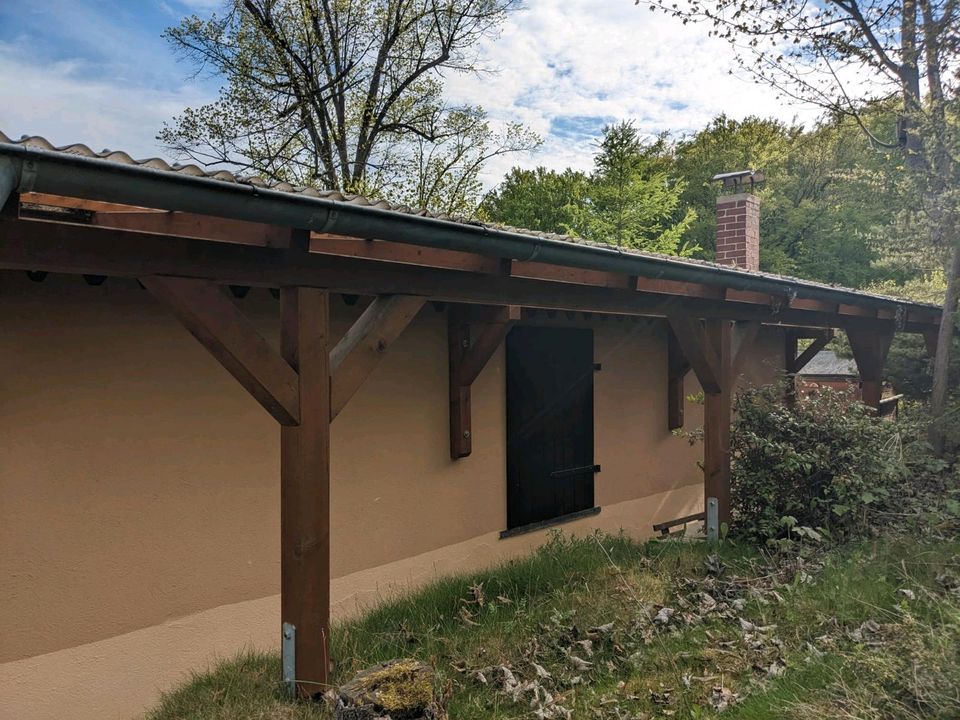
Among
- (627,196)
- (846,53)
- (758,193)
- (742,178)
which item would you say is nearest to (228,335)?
(742,178)

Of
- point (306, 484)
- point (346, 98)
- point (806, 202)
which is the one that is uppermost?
point (346, 98)

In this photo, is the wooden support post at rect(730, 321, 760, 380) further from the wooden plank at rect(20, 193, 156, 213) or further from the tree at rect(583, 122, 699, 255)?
the tree at rect(583, 122, 699, 255)

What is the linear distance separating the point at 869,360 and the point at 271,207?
29.0ft

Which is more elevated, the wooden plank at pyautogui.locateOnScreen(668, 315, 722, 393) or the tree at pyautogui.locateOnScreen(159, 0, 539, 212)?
the tree at pyautogui.locateOnScreen(159, 0, 539, 212)

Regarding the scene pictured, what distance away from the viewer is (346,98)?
57.8 ft

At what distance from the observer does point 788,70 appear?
11.6 metres

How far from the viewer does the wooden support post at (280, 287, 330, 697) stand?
135 inches

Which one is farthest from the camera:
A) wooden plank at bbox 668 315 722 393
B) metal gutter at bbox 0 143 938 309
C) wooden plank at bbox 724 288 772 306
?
wooden plank at bbox 724 288 772 306

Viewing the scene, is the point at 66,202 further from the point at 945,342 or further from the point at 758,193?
the point at 758,193

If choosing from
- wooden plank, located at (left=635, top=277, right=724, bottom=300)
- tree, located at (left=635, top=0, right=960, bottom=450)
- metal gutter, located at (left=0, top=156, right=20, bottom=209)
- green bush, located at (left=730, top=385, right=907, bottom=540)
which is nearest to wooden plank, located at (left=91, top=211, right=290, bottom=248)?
metal gutter, located at (left=0, top=156, right=20, bottom=209)

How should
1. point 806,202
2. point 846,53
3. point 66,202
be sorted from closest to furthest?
Answer: point 66,202 < point 846,53 < point 806,202

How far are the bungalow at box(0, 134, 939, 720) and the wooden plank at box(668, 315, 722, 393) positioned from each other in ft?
0.08

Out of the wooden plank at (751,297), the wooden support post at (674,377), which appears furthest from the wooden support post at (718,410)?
the wooden support post at (674,377)

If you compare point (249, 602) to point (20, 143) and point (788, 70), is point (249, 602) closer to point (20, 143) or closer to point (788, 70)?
point (20, 143)
